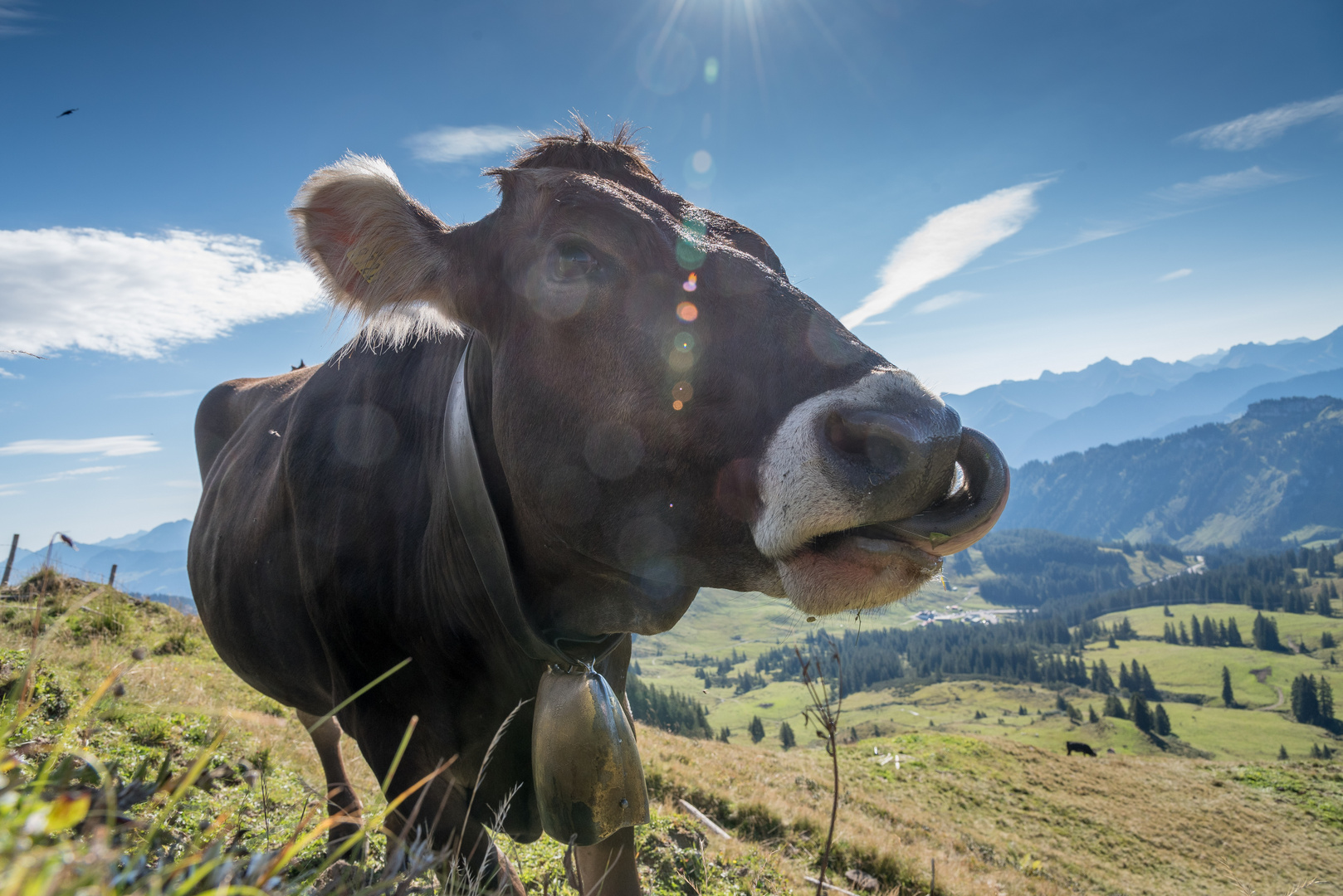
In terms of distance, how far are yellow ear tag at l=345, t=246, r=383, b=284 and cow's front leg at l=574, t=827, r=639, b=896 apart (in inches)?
120

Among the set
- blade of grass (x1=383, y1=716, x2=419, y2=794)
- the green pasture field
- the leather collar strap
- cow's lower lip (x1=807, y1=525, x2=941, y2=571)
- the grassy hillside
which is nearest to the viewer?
blade of grass (x1=383, y1=716, x2=419, y2=794)

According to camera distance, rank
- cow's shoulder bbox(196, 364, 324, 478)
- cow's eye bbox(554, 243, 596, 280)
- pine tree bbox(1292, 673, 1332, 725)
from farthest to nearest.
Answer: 1. pine tree bbox(1292, 673, 1332, 725)
2. cow's shoulder bbox(196, 364, 324, 478)
3. cow's eye bbox(554, 243, 596, 280)

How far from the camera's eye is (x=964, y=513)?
77.1 inches

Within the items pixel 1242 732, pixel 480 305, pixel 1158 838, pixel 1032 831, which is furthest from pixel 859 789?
pixel 1242 732

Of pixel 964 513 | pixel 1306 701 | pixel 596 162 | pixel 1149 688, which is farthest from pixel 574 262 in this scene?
pixel 1149 688

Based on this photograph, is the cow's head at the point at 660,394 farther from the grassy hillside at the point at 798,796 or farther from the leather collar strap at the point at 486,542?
the grassy hillside at the point at 798,796

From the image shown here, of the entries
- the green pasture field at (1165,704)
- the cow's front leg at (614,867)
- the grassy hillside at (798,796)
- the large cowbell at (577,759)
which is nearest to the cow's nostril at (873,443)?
the grassy hillside at (798,796)

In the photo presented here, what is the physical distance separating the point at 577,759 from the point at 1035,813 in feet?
115

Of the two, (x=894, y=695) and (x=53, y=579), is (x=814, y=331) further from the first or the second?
(x=894, y=695)

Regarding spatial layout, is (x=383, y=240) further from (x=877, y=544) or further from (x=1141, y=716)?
(x=1141, y=716)

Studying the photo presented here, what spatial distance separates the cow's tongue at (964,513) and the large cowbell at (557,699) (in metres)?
1.55

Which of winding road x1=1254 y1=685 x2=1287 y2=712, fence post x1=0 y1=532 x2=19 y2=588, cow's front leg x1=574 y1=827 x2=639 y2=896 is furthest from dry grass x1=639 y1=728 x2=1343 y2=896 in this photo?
winding road x1=1254 y1=685 x2=1287 y2=712

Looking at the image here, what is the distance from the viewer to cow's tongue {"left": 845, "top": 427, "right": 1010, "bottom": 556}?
1.94 meters

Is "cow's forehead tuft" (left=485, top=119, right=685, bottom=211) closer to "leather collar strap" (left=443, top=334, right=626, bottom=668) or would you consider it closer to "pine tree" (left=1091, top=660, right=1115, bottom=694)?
"leather collar strap" (left=443, top=334, right=626, bottom=668)
